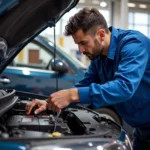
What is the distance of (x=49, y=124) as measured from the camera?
189 cm

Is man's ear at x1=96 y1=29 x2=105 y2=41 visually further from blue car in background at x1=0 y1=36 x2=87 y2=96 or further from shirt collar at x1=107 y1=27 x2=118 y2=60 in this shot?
blue car in background at x1=0 y1=36 x2=87 y2=96

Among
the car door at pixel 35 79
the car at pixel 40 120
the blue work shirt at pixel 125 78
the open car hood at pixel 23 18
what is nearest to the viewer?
the car at pixel 40 120

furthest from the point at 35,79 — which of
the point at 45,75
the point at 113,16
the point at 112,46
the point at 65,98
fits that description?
the point at 113,16


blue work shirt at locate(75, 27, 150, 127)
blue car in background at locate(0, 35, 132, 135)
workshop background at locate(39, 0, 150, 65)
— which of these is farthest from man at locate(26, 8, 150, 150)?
workshop background at locate(39, 0, 150, 65)

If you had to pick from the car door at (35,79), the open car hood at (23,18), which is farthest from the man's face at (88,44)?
the car door at (35,79)

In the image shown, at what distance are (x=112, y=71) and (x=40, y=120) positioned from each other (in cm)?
61

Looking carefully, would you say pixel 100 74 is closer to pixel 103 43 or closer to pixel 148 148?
pixel 103 43

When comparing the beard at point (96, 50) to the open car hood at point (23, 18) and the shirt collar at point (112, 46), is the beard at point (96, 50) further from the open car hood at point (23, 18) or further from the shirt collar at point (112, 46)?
the open car hood at point (23, 18)

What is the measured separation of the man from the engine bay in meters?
0.11

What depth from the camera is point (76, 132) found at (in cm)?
202

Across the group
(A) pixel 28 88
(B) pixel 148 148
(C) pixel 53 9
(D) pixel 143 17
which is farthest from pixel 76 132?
(D) pixel 143 17

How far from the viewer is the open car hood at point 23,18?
1652mm

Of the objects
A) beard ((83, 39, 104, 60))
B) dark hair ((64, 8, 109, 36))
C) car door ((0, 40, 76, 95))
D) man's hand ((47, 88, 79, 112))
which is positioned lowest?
car door ((0, 40, 76, 95))

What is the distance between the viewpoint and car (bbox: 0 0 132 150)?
1.50 metres
